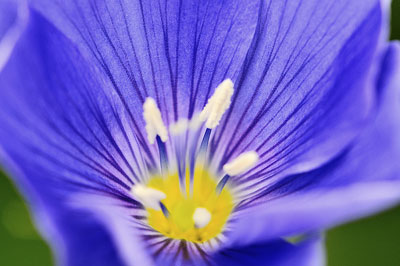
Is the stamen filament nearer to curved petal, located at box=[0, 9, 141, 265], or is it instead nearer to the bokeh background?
curved petal, located at box=[0, 9, 141, 265]

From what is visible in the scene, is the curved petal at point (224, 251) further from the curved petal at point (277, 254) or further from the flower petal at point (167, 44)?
the flower petal at point (167, 44)

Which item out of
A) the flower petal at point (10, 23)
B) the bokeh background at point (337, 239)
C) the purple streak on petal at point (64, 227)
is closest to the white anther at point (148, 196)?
the purple streak on petal at point (64, 227)

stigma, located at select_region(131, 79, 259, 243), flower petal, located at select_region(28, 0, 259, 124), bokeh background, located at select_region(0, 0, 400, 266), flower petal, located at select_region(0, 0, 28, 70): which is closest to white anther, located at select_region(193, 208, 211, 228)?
stigma, located at select_region(131, 79, 259, 243)

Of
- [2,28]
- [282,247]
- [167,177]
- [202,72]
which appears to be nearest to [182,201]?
[167,177]

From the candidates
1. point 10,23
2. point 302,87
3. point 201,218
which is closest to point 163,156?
point 201,218

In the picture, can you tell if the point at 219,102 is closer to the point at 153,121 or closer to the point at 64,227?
Answer: the point at 153,121

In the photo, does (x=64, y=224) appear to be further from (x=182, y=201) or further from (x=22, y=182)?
(x=182, y=201)
